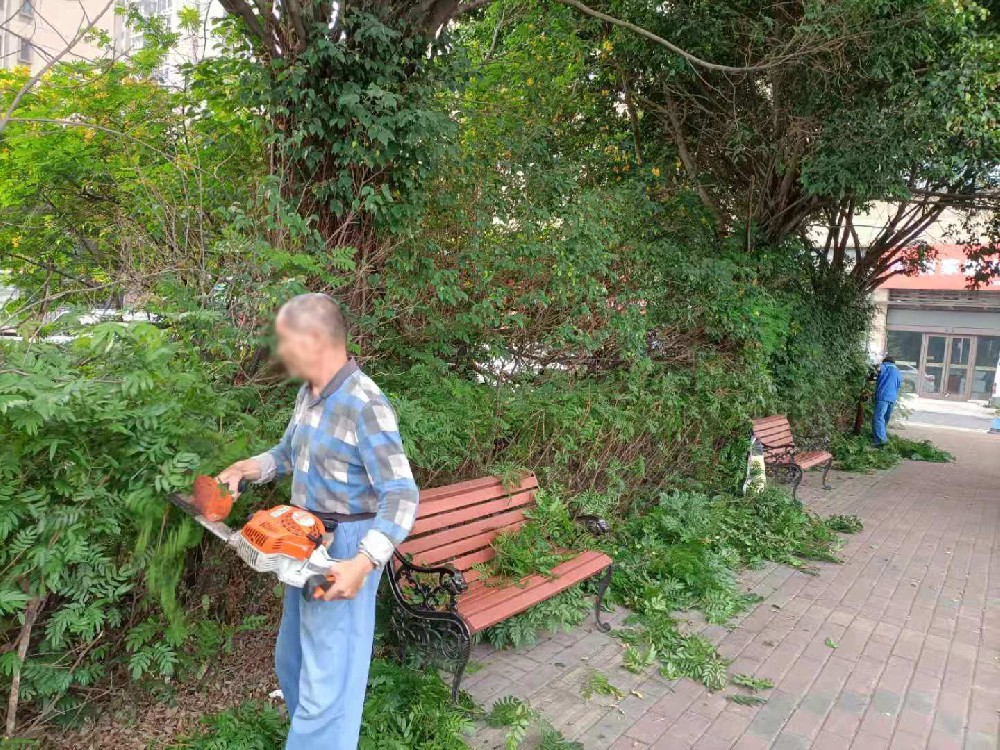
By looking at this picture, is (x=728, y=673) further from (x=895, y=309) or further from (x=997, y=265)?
(x=895, y=309)

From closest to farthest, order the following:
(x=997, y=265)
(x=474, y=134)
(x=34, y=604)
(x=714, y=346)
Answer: (x=34, y=604)
(x=474, y=134)
(x=714, y=346)
(x=997, y=265)

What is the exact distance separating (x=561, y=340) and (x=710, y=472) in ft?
9.50

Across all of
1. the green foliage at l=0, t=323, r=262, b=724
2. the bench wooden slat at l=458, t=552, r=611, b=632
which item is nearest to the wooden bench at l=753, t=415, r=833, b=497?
the bench wooden slat at l=458, t=552, r=611, b=632

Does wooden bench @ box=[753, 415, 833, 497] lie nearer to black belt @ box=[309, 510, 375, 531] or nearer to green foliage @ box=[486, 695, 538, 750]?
green foliage @ box=[486, 695, 538, 750]

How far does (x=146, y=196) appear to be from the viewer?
4148mm

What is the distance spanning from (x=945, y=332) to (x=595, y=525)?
33.6 metres

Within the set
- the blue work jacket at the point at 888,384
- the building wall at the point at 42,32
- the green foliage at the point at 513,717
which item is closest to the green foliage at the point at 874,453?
the blue work jacket at the point at 888,384

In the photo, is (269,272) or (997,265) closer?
(269,272)

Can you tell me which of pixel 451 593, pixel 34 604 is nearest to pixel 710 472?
pixel 451 593

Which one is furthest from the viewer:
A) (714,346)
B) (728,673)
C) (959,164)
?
(959,164)

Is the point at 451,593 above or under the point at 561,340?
under

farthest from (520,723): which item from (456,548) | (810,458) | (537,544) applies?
(810,458)

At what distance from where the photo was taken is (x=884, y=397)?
12.9 meters

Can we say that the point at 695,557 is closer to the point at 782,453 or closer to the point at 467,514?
the point at 467,514
